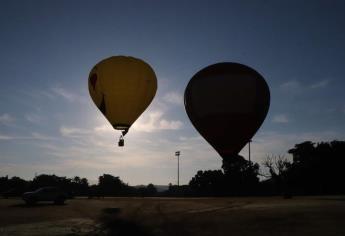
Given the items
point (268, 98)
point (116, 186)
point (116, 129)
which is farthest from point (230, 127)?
point (116, 186)

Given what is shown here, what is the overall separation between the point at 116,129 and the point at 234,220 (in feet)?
23.4

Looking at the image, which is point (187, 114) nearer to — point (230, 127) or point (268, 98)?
point (230, 127)

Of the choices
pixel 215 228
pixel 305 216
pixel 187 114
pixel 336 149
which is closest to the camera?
pixel 215 228

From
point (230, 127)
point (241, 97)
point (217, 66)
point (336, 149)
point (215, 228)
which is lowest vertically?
point (215, 228)

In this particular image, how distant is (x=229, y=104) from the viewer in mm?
17719

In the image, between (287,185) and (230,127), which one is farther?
(287,185)

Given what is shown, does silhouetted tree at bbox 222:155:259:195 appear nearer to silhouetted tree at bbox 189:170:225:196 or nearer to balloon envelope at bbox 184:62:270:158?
silhouetted tree at bbox 189:170:225:196

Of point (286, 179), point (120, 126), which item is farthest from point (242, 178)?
point (120, 126)

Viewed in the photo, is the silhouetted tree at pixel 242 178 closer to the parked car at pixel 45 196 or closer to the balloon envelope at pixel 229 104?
the parked car at pixel 45 196

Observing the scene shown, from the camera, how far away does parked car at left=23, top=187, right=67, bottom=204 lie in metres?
34.7

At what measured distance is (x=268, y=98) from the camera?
60.5 feet

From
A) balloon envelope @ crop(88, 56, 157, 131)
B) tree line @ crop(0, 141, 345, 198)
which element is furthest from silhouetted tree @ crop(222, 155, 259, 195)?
balloon envelope @ crop(88, 56, 157, 131)

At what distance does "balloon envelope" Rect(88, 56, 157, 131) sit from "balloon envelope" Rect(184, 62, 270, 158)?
356 centimetres

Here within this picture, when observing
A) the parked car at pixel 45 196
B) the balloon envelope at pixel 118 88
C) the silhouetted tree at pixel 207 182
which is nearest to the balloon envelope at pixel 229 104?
the balloon envelope at pixel 118 88
